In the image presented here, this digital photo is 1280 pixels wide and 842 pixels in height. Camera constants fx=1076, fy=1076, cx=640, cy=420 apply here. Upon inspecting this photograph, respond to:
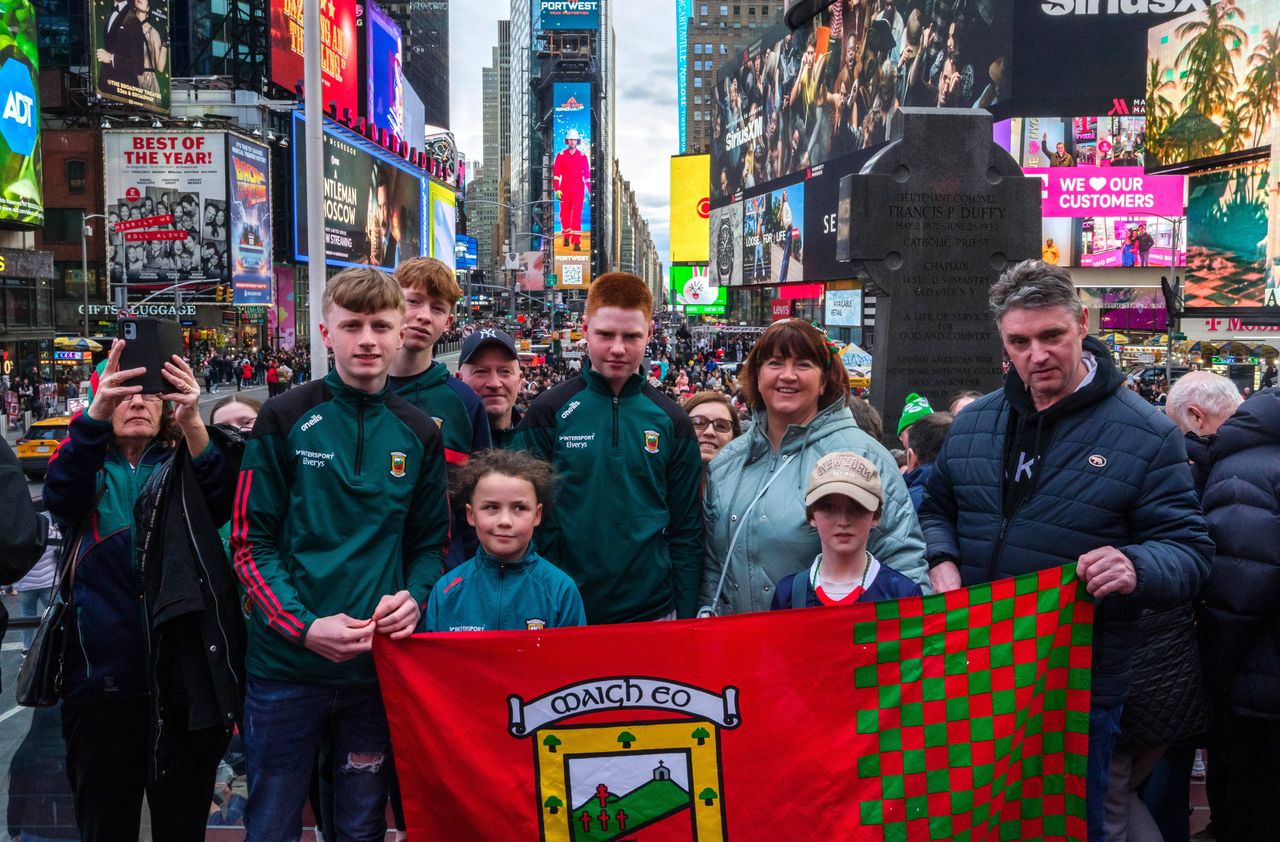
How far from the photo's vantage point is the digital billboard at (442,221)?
96.2 m

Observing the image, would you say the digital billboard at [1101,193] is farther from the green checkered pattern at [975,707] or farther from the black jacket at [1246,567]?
the green checkered pattern at [975,707]

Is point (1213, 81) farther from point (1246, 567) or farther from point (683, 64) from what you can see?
point (683, 64)

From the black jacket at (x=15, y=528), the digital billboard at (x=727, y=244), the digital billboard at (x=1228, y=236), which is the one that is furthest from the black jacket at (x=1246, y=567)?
the digital billboard at (x=727, y=244)

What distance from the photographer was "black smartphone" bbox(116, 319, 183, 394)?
3805 millimetres

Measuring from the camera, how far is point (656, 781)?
145 inches

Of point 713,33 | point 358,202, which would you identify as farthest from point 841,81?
point 713,33

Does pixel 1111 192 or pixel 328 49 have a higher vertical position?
pixel 328 49

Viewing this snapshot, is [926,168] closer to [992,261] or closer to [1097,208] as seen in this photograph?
[992,261]

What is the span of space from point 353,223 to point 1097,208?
4491 cm

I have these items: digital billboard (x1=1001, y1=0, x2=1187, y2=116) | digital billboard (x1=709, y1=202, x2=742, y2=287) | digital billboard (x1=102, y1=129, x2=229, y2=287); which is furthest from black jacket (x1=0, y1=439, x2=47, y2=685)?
digital billboard (x1=709, y1=202, x2=742, y2=287)

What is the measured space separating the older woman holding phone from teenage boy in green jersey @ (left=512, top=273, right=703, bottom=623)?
1313 mm

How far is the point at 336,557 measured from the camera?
374 cm

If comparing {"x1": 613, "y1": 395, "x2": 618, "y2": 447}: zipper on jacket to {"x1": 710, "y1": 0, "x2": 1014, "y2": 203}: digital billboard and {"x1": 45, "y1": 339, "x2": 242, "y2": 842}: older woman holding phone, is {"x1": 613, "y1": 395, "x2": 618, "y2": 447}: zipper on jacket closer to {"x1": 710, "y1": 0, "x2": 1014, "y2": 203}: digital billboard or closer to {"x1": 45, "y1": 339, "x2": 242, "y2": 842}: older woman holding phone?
{"x1": 45, "y1": 339, "x2": 242, "y2": 842}: older woman holding phone

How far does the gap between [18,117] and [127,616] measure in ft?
Answer: 150
